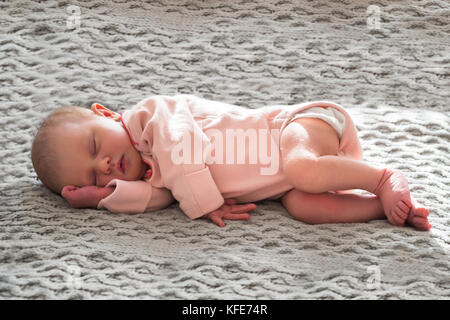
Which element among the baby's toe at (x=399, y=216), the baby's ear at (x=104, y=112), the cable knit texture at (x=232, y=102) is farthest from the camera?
the baby's ear at (x=104, y=112)

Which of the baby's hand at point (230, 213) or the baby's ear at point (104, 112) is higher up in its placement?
the baby's ear at point (104, 112)

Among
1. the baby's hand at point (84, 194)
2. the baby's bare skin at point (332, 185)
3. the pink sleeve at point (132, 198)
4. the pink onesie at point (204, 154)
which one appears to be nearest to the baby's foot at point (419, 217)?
the baby's bare skin at point (332, 185)

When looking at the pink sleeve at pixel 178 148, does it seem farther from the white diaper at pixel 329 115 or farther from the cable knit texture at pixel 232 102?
the white diaper at pixel 329 115

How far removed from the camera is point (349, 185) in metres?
1.43

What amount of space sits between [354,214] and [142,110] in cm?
57

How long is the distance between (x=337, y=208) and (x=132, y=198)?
18.8 inches

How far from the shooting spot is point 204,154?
58.8 inches

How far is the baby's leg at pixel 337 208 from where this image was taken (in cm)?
145

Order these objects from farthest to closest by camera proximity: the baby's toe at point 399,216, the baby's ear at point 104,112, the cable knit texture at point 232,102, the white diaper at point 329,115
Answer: the baby's ear at point 104,112
the white diaper at point 329,115
the baby's toe at point 399,216
the cable knit texture at point 232,102

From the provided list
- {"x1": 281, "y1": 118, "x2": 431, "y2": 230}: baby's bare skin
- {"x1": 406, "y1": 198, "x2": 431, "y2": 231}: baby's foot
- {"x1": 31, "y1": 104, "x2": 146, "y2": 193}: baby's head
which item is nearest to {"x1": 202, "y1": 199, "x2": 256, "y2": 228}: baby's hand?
{"x1": 281, "y1": 118, "x2": 431, "y2": 230}: baby's bare skin

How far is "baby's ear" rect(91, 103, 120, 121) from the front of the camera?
1620 mm

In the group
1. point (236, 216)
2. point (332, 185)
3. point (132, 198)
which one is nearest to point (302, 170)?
point (332, 185)
